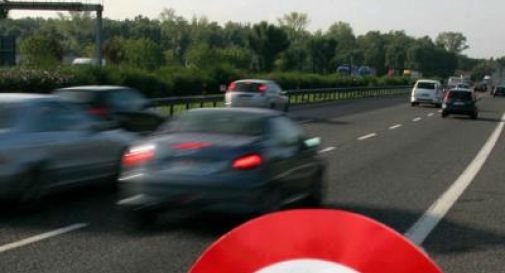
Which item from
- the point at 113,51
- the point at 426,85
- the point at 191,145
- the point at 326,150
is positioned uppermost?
the point at 191,145

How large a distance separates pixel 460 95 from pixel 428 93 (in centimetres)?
1232

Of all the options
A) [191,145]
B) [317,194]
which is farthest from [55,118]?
[317,194]

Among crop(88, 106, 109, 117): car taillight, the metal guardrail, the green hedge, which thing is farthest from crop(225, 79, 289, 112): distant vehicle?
crop(88, 106, 109, 117): car taillight

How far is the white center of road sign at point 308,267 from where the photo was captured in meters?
2.06

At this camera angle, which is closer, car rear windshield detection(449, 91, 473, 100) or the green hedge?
the green hedge

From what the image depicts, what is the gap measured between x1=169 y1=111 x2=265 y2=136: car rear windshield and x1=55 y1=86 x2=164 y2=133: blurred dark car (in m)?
4.89

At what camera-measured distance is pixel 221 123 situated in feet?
30.5

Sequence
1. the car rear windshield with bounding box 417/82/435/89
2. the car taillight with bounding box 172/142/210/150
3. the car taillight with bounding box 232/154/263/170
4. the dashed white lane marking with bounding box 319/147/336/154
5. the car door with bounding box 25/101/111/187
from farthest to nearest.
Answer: the car rear windshield with bounding box 417/82/435/89, the dashed white lane marking with bounding box 319/147/336/154, the car door with bounding box 25/101/111/187, the car taillight with bounding box 172/142/210/150, the car taillight with bounding box 232/154/263/170

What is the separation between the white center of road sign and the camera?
2.06 metres

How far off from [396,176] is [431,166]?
6.64ft

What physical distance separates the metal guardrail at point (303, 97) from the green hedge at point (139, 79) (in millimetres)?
2127

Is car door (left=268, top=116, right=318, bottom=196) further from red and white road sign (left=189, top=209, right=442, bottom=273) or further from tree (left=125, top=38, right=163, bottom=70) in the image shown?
tree (left=125, top=38, right=163, bottom=70)

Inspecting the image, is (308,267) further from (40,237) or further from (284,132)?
(284,132)

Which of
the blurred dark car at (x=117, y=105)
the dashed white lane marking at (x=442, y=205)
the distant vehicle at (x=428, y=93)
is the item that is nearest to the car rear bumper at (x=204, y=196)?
the dashed white lane marking at (x=442, y=205)
